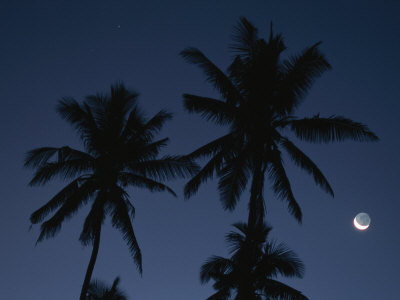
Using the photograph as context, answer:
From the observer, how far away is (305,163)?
13.7 metres

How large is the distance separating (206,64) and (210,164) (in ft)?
12.2

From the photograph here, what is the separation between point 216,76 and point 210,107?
3.85 ft

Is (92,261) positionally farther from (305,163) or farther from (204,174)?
(305,163)

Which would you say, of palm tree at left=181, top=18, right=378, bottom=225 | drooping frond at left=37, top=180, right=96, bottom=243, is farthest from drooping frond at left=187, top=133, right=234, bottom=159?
drooping frond at left=37, top=180, right=96, bottom=243

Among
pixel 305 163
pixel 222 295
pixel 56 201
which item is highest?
pixel 305 163

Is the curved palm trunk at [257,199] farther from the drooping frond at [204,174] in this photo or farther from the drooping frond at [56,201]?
the drooping frond at [56,201]

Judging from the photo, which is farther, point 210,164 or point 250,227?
point 210,164

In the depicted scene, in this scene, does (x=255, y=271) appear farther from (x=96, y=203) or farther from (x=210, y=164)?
(x=96, y=203)

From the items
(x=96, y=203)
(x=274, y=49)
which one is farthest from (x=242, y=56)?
(x=96, y=203)

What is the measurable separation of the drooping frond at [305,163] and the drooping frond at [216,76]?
2.48 m

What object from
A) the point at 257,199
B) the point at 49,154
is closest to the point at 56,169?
the point at 49,154

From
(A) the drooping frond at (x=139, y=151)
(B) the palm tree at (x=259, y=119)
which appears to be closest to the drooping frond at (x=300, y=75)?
(B) the palm tree at (x=259, y=119)

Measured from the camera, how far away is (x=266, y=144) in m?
13.8

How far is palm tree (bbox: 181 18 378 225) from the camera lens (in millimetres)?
13172
